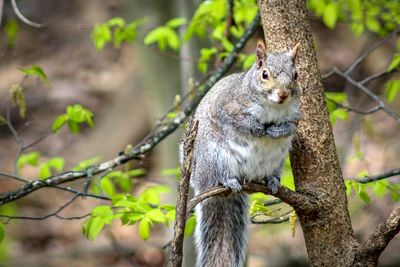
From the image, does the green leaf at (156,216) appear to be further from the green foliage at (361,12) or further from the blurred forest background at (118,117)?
the green foliage at (361,12)

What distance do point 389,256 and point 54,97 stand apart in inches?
232

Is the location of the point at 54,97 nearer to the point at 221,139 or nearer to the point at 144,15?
the point at 144,15

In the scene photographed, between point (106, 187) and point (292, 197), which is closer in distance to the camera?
point (292, 197)

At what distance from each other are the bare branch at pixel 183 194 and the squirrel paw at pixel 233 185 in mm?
675

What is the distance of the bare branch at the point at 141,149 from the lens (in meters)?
4.00

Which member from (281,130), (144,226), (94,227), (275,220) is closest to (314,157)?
(281,130)

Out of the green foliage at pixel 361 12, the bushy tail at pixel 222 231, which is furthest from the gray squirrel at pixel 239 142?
the green foliage at pixel 361 12

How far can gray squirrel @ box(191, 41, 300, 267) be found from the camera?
3207 mm

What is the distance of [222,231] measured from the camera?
11.9 feet

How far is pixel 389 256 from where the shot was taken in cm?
655

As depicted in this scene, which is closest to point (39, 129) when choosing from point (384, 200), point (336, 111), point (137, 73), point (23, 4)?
point (137, 73)

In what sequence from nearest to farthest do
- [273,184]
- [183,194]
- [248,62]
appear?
[183,194] → [273,184] → [248,62]

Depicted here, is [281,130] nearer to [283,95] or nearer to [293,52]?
[283,95]

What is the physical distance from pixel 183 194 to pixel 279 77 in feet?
2.52
